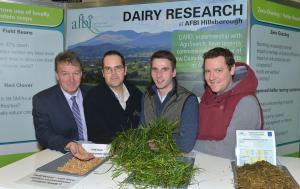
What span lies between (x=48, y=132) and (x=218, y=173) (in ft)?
4.29

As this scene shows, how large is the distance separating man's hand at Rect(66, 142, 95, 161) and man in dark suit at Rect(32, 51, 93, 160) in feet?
1.66

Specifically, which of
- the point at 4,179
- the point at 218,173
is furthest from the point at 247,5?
the point at 4,179

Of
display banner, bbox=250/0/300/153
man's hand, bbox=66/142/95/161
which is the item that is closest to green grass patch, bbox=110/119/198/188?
man's hand, bbox=66/142/95/161

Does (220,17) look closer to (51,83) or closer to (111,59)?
(111,59)

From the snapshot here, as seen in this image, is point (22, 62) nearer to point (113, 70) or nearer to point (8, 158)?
point (8, 158)

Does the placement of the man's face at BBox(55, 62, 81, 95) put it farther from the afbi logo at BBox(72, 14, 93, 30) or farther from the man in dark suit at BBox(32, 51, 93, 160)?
the afbi logo at BBox(72, 14, 93, 30)

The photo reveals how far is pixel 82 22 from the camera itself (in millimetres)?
3635

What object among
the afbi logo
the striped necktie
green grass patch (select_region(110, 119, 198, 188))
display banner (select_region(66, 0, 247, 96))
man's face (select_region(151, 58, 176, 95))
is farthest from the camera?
the afbi logo

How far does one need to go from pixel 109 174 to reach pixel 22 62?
213 centimetres

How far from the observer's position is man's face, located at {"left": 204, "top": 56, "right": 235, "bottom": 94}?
7.46 ft

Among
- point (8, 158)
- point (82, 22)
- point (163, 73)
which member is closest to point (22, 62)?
point (82, 22)

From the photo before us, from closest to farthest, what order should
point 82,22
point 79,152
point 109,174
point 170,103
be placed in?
1. point 109,174
2. point 79,152
3. point 170,103
4. point 82,22

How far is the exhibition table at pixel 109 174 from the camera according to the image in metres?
1.57

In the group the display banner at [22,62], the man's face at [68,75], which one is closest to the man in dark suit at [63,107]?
the man's face at [68,75]
